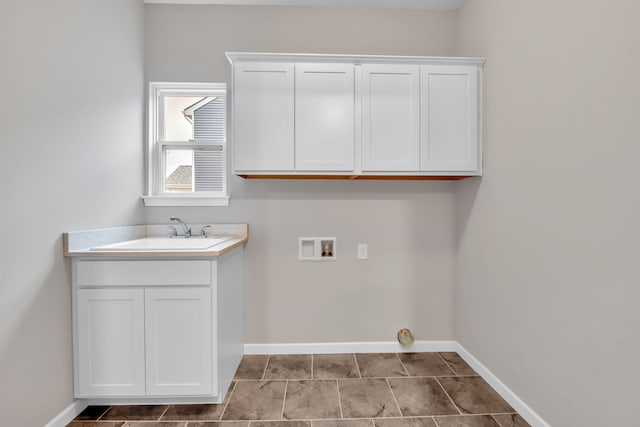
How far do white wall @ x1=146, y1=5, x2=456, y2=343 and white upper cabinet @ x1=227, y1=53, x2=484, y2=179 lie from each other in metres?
0.36

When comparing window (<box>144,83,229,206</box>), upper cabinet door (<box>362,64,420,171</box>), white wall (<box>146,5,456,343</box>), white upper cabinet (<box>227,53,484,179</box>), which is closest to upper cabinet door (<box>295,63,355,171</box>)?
white upper cabinet (<box>227,53,484,179</box>)

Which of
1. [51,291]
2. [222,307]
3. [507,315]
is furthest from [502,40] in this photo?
[51,291]

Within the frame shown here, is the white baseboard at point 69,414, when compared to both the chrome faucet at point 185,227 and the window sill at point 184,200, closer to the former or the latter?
the chrome faucet at point 185,227

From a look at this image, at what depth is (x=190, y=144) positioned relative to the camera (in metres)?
2.54

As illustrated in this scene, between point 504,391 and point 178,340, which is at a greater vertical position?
point 178,340

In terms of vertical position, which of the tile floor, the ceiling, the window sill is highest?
the ceiling

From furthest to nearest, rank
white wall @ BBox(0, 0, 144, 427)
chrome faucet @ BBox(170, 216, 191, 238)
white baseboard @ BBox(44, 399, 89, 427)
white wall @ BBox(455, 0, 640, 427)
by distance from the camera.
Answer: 1. chrome faucet @ BBox(170, 216, 191, 238)
2. white baseboard @ BBox(44, 399, 89, 427)
3. white wall @ BBox(0, 0, 144, 427)
4. white wall @ BBox(455, 0, 640, 427)

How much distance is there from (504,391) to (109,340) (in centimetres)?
238

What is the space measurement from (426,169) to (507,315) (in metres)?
1.08

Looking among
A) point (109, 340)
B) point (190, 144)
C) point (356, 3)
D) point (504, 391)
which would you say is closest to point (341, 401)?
point (504, 391)

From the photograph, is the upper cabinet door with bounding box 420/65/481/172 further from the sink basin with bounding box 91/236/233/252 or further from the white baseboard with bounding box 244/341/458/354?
the sink basin with bounding box 91/236/233/252

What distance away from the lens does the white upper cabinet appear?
2.14m

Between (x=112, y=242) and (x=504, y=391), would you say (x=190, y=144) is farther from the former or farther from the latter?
(x=504, y=391)

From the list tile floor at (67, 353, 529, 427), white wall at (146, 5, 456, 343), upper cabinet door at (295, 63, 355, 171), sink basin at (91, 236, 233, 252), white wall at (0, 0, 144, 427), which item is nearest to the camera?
white wall at (0, 0, 144, 427)
